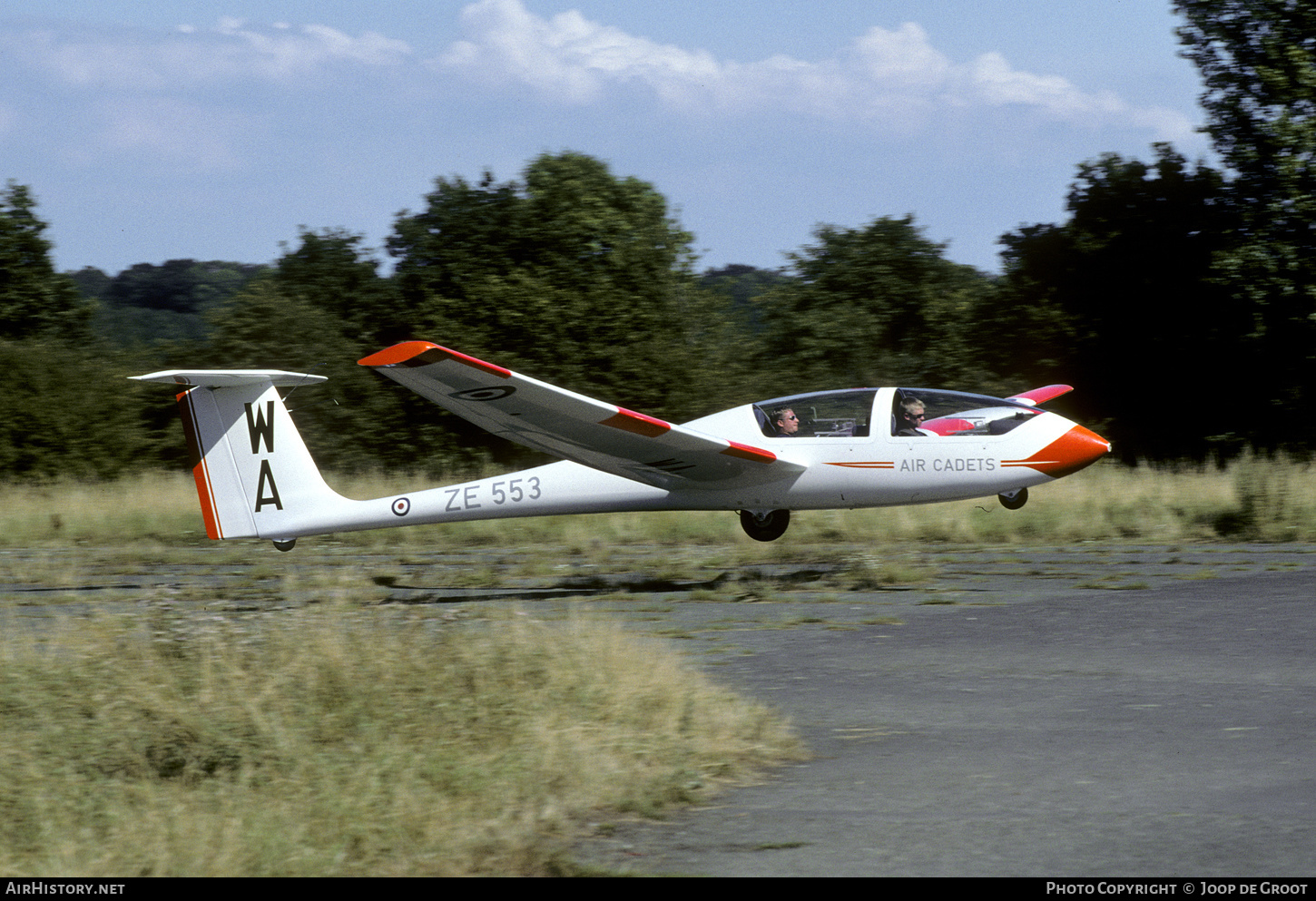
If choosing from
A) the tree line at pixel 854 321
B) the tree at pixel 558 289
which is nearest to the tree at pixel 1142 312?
the tree line at pixel 854 321

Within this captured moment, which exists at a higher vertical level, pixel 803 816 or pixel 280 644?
pixel 280 644

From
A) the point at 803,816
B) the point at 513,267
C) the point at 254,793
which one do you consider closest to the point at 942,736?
the point at 803,816

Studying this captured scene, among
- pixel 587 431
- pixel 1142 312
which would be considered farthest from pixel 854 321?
pixel 587 431

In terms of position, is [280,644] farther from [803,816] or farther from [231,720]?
[803,816]

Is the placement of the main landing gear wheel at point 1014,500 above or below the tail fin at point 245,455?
below

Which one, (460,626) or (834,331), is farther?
(834,331)

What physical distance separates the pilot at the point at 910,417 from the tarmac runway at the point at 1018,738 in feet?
6.21

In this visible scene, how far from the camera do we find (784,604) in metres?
11.7

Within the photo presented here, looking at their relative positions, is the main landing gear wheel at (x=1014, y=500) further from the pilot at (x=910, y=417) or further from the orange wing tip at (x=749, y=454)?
the orange wing tip at (x=749, y=454)

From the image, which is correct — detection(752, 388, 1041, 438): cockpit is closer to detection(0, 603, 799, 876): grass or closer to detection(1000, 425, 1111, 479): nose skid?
detection(1000, 425, 1111, 479): nose skid

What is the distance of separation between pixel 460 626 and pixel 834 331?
2602 centimetres

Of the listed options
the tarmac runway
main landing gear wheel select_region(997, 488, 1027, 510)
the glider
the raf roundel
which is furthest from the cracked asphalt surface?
the raf roundel

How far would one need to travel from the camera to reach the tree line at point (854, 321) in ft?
95.8

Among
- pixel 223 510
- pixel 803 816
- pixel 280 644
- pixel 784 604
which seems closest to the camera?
pixel 803 816
